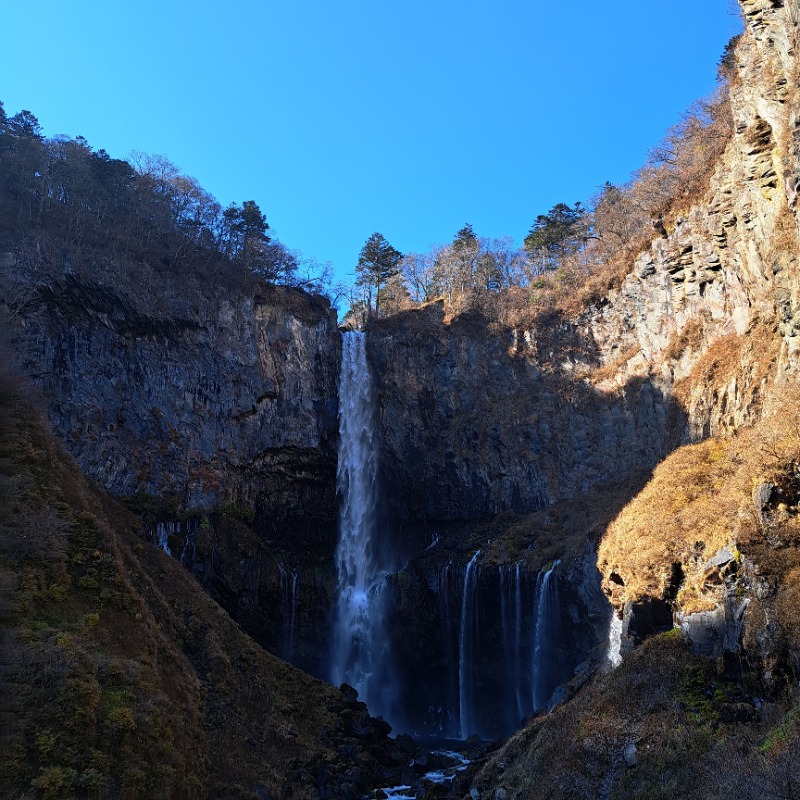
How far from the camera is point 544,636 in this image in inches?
1282

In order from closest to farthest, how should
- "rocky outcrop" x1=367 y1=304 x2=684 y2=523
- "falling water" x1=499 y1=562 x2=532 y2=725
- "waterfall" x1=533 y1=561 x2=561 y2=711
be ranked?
"waterfall" x1=533 y1=561 x2=561 y2=711 < "falling water" x1=499 y1=562 x2=532 y2=725 < "rocky outcrop" x1=367 y1=304 x2=684 y2=523

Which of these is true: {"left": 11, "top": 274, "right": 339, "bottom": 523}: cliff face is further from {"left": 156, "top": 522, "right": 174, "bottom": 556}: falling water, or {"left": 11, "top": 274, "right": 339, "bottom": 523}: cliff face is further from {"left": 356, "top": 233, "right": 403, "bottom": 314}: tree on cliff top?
{"left": 356, "top": 233, "right": 403, "bottom": 314}: tree on cliff top

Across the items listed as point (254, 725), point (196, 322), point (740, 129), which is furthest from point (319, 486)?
point (740, 129)

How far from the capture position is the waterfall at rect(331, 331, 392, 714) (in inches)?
1505

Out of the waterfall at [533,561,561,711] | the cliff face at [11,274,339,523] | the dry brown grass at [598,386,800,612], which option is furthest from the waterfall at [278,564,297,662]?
the dry brown grass at [598,386,800,612]

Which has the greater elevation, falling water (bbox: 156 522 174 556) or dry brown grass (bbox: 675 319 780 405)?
dry brown grass (bbox: 675 319 780 405)

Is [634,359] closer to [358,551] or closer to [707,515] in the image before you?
[707,515]

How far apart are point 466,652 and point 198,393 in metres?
21.7

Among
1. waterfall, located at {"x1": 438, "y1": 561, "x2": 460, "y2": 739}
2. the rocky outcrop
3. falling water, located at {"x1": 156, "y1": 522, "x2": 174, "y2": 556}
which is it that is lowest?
waterfall, located at {"x1": 438, "y1": 561, "x2": 460, "y2": 739}

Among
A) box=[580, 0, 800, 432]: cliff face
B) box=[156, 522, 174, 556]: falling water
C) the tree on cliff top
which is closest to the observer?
box=[580, 0, 800, 432]: cliff face

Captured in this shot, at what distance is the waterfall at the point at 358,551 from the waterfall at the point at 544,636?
375 inches

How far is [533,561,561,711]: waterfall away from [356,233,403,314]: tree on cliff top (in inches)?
1371

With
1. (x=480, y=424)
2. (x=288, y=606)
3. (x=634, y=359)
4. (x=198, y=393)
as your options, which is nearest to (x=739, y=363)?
(x=634, y=359)

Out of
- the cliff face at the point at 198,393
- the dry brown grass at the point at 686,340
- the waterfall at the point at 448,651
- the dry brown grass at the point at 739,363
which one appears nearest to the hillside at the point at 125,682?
the cliff face at the point at 198,393
